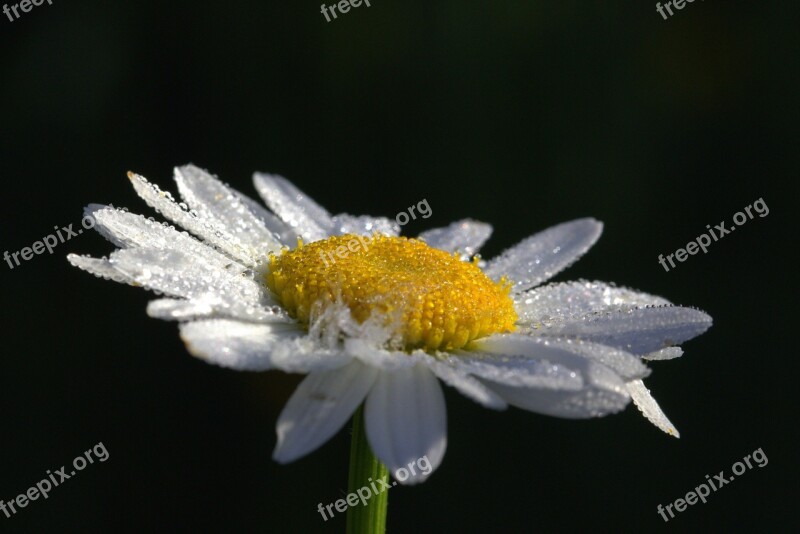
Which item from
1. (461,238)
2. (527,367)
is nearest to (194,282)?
(527,367)

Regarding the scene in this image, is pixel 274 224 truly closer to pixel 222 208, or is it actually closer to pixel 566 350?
pixel 222 208

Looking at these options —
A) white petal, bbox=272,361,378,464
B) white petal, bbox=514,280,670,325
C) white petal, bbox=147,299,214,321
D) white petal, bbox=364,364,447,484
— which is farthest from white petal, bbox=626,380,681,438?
white petal, bbox=147,299,214,321

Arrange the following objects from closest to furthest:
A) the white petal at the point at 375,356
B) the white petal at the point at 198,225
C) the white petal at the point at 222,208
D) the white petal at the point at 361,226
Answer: the white petal at the point at 375,356
the white petal at the point at 198,225
the white petal at the point at 222,208
the white petal at the point at 361,226

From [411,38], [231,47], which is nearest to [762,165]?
[411,38]

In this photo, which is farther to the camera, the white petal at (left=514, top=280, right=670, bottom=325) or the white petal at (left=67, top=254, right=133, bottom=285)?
the white petal at (left=514, top=280, right=670, bottom=325)

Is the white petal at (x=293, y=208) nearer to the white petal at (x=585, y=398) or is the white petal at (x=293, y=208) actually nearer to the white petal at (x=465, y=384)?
the white petal at (x=465, y=384)

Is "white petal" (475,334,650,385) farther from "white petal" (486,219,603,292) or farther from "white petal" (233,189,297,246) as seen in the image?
"white petal" (233,189,297,246)

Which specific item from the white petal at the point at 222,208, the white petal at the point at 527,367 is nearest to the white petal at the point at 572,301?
the white petal at the point at 527,367

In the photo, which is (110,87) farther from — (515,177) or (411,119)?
(515,177)
